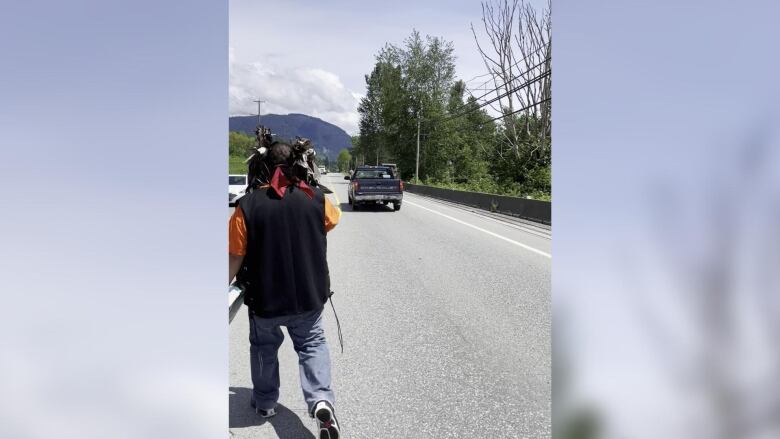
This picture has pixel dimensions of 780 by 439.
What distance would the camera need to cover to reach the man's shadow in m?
2.71

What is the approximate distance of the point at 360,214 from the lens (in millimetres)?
19328

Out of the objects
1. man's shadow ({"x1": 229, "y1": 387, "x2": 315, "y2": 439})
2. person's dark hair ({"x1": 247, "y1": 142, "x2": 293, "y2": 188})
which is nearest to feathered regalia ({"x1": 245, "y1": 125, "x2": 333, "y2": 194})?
person's dark hair ({"x1": 247, "y1": 142, "x2": 293, "y2": 188})

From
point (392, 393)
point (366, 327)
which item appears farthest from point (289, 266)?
point (366, 327)

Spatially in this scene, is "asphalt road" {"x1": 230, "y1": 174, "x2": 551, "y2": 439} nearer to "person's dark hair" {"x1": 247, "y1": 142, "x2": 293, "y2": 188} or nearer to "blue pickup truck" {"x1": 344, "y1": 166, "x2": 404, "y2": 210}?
"person's dark hair" {"x1": 247, "y1": 142, "x2": 293, "y2": 188}

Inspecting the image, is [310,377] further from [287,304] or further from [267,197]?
[267,197]

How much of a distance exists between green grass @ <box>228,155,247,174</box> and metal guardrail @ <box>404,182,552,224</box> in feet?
29.8

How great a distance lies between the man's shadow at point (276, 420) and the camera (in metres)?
2.71

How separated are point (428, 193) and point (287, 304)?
31.8 m

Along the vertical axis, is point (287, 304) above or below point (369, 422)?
above

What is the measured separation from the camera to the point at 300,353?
108 inches

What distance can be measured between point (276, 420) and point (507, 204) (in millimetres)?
15919

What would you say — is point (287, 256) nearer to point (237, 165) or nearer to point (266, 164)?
point (266, 164)

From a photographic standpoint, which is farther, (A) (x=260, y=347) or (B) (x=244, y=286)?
(A) (x=260, y=347)
